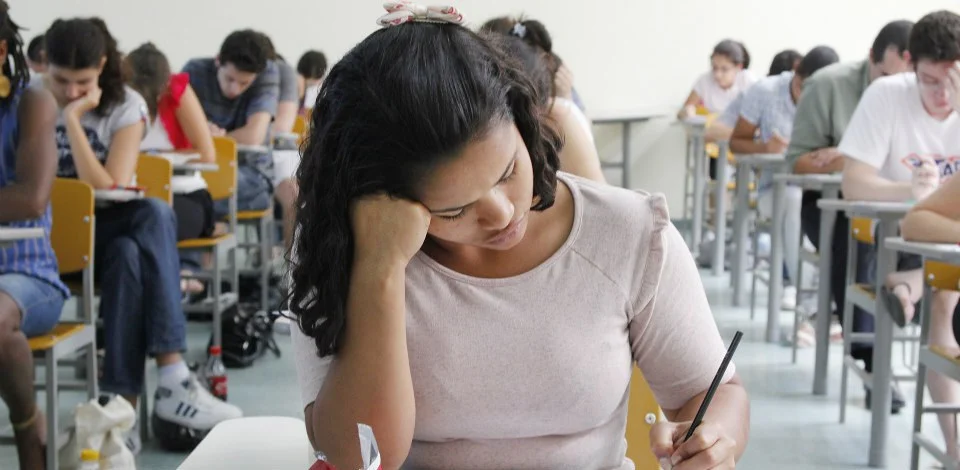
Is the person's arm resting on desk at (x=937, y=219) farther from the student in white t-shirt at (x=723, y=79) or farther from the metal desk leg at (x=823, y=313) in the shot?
the student in white t-shirt at (x=723, y=79)

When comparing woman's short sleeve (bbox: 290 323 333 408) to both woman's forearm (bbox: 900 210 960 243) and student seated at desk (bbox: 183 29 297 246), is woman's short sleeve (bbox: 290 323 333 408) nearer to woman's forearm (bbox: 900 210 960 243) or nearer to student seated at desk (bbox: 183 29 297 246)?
woman's forearm (bbox: 900 210 960 243)

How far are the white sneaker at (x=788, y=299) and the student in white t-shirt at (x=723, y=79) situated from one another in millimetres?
2644

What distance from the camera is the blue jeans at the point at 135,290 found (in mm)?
2768

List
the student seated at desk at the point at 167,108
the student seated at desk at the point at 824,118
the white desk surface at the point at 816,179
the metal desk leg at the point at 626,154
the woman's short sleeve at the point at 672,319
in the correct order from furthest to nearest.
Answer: the metal desk leg at the point at 626,154
the student seated at desk at the point at 167,108
the student seated at desk at the point at 824,118
the white desk surface at the point at 816,179
the woman's short sleeve at the point at 672,319

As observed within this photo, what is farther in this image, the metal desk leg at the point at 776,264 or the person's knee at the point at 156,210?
the metal desk leg at the point at 776,264

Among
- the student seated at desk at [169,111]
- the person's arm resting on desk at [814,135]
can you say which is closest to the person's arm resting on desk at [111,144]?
the student seated at desk at [169,111]

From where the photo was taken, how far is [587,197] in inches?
42.0

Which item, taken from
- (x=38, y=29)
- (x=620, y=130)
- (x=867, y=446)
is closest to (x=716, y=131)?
(x=620, y=130)

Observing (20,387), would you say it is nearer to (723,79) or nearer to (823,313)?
(823,313)

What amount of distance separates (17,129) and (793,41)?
7097 millimetres

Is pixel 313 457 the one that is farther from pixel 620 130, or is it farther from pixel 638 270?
pixel 620 130

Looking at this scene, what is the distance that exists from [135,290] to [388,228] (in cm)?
204

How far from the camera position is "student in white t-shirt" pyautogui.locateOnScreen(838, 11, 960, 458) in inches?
112

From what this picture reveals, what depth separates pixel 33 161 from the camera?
2295 mm
